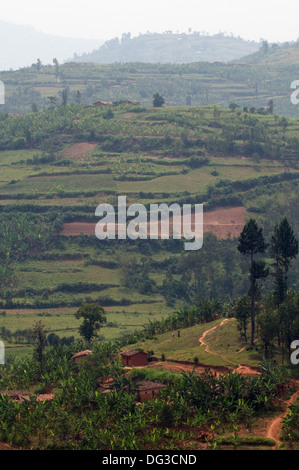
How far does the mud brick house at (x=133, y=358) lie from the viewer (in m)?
56.7

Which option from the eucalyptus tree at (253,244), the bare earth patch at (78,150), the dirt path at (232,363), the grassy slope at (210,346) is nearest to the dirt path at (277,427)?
the dirt path at (232,363)

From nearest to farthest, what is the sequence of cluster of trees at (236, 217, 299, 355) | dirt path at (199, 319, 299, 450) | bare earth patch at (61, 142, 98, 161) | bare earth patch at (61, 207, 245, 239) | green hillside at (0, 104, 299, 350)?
dirt path at (199, 319, 299, 450) → cluster of trees at (236, 217, 299, 355) → green hillside at (0, 104, 299, 350) → bare earth patch at (61, 207, 245, 239) → bare earth patch at (61, 142, 98, 161)

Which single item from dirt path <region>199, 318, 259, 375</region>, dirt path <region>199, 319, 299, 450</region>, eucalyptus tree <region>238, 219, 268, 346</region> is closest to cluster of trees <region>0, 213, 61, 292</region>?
dirt path <region>199, 318, 259, 375</region>

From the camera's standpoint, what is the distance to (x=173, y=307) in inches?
3487

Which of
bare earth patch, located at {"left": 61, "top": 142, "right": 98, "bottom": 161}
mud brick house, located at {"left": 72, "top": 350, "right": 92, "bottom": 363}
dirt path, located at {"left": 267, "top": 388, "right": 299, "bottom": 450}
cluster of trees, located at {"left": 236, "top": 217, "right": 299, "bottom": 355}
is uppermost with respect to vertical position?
bare earth patch, located at {"left": 61, "top": 142, "right": 98, "bottom": 161}

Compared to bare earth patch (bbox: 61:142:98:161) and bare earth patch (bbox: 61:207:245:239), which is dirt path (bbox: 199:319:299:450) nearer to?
bare earth patch (bbox: 61:207:245:239)

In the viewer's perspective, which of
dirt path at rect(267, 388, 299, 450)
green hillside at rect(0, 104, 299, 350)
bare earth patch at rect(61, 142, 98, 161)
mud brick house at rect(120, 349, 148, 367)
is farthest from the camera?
bare earth patch at rect(61, 142, 98, 161)

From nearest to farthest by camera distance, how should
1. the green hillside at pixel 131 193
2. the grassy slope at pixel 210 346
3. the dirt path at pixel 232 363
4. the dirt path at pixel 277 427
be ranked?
1. the dirt path at pixel 277 427
2. the dirt path at pixel 232 363
3. the grassy slope at pixel 210 346
4. the green hillside at pixel 131 193

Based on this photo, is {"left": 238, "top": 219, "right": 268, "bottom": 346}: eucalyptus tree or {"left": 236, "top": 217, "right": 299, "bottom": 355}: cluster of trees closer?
{"left": 236, "top": 217, "right": 299, "bottom": 355}: cluster of trees

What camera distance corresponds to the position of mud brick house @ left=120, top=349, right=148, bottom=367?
56.7 metres

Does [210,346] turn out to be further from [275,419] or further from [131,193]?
[131,193]

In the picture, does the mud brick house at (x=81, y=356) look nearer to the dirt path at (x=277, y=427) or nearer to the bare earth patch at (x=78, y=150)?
the dirt path at (x=277, y=427)

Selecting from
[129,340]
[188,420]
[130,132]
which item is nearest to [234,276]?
[129,340]
